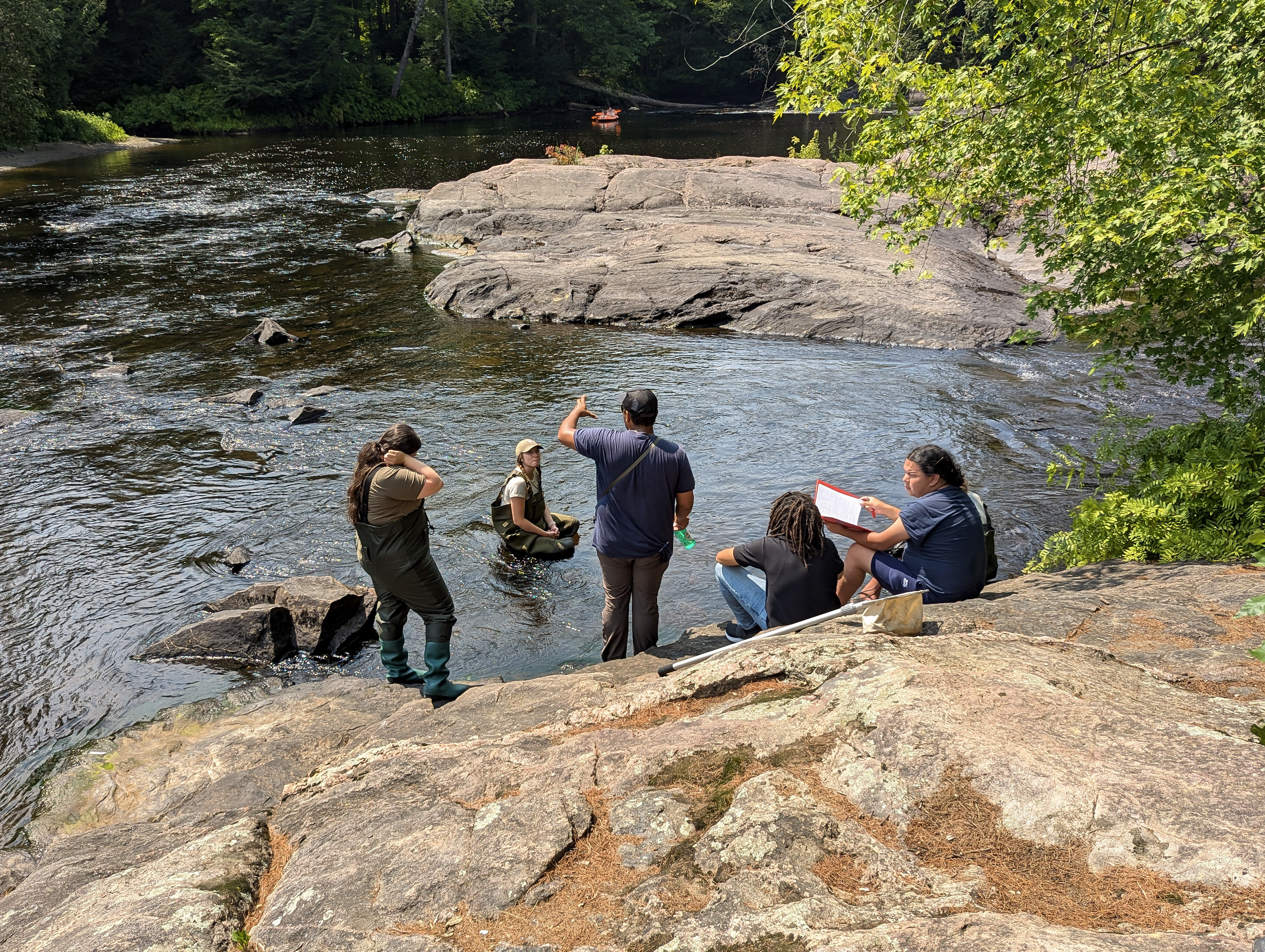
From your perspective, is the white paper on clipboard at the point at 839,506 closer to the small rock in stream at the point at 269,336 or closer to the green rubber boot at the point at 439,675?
the green rubber boot at the point at 439,675

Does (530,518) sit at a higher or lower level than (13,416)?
higher

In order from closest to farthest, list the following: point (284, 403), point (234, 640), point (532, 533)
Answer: point (234, 640) → point (532, 533) → point (284, 403)

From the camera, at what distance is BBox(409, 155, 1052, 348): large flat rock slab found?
55.7 feet

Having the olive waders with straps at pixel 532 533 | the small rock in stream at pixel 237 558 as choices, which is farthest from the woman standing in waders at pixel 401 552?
the small rock in stream at pixel 237 558

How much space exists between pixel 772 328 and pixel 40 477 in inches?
475

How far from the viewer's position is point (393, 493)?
612cm

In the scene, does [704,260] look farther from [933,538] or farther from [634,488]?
[933,538]

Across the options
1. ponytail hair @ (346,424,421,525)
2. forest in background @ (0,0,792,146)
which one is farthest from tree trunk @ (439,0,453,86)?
ponytail hair @ (346,424,421,525)

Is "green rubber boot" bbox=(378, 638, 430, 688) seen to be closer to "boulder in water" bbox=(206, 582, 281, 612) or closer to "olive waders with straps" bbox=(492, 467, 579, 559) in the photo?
"boulder in water" bbox=(206, 582, 281, 612)

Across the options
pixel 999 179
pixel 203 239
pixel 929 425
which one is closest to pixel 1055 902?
pixel 999 179

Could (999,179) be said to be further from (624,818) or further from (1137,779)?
(624,818)

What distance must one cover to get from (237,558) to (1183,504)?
27.7 ft

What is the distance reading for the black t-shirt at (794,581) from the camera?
589 cm

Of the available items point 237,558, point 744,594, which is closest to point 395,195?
point 237,558
